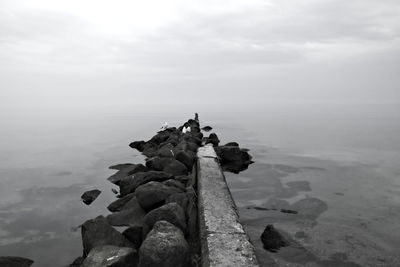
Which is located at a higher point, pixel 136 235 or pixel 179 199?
pixel 179 199

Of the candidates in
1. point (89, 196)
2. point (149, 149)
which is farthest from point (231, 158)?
point (89, 196)

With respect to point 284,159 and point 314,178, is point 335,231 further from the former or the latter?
point 284,159

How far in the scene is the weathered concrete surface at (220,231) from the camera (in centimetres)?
395

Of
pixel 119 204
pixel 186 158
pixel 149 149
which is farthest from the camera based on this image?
pixel 149 149

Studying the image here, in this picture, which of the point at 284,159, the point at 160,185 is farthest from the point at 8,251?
the point at 284,159

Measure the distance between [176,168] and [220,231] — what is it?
4.78 metres

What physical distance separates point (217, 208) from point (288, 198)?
4138mm

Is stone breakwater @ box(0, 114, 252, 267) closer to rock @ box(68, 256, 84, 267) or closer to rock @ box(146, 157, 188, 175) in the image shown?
rock @ box(68, 256, 84, 267)

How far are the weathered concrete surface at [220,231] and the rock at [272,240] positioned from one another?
814mm

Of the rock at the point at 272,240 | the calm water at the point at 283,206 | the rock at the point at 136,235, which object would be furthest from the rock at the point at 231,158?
the rock at the point at 136,235

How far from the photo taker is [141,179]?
8414 millimetres

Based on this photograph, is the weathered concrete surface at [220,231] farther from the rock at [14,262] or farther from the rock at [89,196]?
the rock at [89,196]

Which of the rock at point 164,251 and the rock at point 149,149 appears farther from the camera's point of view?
the rock at point 149,149

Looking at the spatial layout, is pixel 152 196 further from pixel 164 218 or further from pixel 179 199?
pixel 164 218
